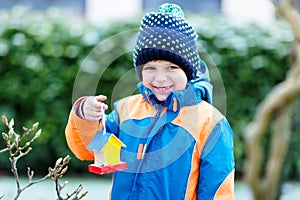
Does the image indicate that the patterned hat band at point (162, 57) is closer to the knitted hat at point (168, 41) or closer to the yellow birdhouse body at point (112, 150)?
the knitted hat at point (168, 41)

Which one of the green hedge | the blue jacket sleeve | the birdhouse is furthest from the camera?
the green hedge

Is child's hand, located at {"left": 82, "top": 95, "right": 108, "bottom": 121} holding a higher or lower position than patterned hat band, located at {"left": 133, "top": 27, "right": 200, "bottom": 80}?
lower

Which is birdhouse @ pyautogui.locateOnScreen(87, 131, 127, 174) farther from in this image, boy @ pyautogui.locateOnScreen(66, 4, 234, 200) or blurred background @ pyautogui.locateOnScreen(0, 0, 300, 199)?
blurred background @ pyautogui.locateOnScreen(0, 0, 300, 199)

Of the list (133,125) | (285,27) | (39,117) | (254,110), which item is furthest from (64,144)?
(133,125)

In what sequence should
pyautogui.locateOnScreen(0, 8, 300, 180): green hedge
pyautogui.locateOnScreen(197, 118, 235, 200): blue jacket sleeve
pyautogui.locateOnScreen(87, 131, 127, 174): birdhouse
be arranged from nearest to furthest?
pyautogui.locateOnScreen(87, 131, 127, 174): birdhouse < pyautogui.locateOnScreen(197, 118, 235, 200): blue jacket sleeve < pyautogui.locateOnScreen(0, 8, 300, 180): green hedge

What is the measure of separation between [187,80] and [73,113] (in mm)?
457

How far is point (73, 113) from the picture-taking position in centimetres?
312

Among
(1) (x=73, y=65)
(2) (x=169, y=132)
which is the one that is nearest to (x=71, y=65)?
(1) (x=73, y=65)

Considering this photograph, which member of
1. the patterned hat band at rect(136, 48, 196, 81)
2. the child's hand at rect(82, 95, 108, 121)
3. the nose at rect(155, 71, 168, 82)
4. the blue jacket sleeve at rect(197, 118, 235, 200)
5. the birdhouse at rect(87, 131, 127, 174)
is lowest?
the blue jacket sleeve at rect(197, 118, 235, 200)

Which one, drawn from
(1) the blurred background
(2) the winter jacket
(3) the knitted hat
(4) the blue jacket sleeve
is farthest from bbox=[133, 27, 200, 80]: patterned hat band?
(1) the blurred background

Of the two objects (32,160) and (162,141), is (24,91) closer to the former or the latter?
(32,160)

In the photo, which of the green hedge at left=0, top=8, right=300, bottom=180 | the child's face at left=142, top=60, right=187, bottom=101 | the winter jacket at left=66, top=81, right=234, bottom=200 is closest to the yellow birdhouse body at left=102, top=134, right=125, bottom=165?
the winter jacket at left=66, top=81, right=234, bottom=200

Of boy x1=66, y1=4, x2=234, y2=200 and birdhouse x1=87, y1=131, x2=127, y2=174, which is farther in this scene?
boy x1=66, y1=4, x2=234, y2=200

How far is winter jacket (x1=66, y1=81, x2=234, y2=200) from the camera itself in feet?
10.4
